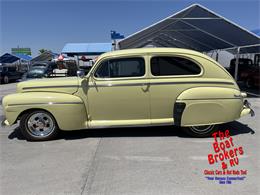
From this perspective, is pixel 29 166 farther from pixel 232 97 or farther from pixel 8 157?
pixel 232 97

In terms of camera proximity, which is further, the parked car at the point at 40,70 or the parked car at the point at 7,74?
the parked car at the point at 7,74

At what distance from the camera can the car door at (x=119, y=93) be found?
591 centimetres

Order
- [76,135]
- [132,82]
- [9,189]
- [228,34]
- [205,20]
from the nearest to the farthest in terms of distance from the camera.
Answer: [9,189]
[132,82]
[76,135]
[205,20]
[228,34]

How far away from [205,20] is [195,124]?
7.85m

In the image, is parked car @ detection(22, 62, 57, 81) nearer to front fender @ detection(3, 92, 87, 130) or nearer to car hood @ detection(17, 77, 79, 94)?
car hood @ detection(17, 77, 79, 94)

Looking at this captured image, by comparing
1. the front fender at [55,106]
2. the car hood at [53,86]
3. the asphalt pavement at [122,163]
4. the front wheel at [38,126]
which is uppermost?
the car hood at [53,86]

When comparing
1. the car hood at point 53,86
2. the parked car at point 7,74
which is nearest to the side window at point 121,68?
the car hood at point 53,86

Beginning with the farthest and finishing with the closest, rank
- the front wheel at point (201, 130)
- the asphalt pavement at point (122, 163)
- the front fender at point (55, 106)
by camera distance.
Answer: the front wheel at point (201, 130)
the front fender at point (55, 106)
the asphalt pavement at point (122, 163)

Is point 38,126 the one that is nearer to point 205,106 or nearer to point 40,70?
point 205,106

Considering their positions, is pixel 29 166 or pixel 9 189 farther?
pixel 29 166

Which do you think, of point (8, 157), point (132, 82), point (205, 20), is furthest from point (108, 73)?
point (205, 20)

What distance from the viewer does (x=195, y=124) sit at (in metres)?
5.93

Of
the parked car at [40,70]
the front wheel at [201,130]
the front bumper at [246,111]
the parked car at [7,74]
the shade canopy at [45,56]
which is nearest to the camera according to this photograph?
the front wheel at [201,130]

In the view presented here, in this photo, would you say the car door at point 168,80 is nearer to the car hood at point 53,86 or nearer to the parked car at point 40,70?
the car hood at point 53,86
